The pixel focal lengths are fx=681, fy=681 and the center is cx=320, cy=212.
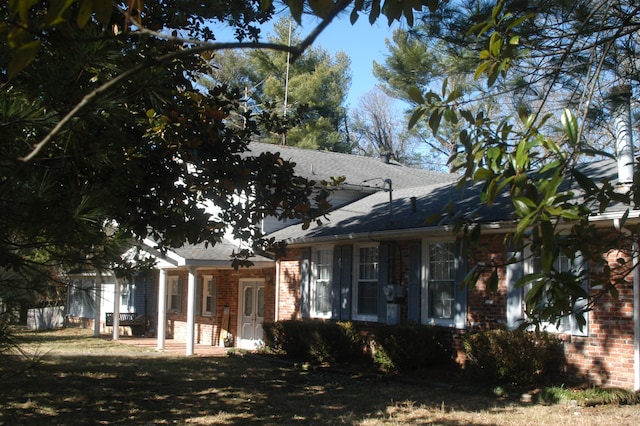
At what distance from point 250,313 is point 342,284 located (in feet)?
16.8

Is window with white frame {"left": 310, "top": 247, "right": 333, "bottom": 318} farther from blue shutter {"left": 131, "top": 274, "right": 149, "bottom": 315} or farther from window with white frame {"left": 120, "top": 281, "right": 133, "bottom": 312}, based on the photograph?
window with white frame {"left": 120, "top": 281, "right": 133, "bottom": 312}

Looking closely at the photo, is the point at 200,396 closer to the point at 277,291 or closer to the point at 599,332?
the point at 599,332

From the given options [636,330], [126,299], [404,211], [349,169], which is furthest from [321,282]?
[126,299]

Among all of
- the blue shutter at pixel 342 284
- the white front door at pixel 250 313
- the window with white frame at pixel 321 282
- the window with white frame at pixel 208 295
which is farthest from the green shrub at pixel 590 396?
the window with white frame at pixel 208 295

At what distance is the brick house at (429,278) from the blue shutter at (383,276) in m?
0.02

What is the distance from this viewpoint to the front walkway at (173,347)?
19.6m

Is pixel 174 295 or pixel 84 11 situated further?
pixel 174 295

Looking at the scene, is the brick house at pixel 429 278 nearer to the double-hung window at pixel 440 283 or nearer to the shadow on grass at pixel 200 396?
the double-hung window at pixel 440 283

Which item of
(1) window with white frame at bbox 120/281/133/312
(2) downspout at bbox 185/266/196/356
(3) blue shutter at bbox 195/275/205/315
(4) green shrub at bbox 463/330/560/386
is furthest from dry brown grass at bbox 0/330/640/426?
(1) window with white frame at bbox 120/281/133/312

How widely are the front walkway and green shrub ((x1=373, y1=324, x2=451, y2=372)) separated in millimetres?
6611

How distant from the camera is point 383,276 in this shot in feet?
52.0

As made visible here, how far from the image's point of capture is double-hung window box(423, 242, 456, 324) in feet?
47.5

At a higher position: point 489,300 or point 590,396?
point 489,300

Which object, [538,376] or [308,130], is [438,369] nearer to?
[538,376]
